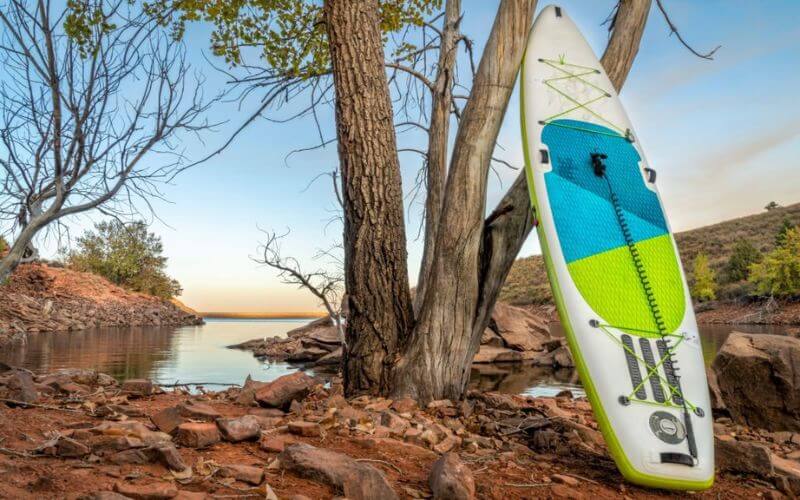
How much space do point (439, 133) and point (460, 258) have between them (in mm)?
1660

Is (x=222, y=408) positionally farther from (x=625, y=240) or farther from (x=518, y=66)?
(x=518, y=66)

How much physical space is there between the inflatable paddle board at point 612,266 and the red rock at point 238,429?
60.9 inches

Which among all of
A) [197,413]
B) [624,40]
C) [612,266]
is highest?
[624,40]

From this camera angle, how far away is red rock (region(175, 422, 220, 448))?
6.60ft

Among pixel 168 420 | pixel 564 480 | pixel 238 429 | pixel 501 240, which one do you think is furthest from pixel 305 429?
pixel 501 240

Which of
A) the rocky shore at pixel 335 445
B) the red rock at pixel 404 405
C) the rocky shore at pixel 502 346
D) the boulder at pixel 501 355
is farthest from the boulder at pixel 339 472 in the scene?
the boulder at pixel 501 355

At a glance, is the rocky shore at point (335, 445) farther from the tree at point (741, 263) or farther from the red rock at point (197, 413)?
the tree at point (741, 263)

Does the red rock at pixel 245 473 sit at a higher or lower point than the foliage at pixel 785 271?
lower

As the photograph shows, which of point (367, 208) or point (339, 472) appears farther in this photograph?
point (367, 208)

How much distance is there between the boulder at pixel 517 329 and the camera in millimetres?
11117

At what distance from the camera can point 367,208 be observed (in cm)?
333

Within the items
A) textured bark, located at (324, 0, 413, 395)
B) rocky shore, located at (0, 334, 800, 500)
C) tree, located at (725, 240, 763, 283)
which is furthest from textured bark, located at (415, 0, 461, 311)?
tree, located at (725, 240, 763, 283)

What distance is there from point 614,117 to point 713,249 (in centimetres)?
4112

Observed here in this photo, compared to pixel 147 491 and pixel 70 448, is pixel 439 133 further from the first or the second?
pixel 147 491
